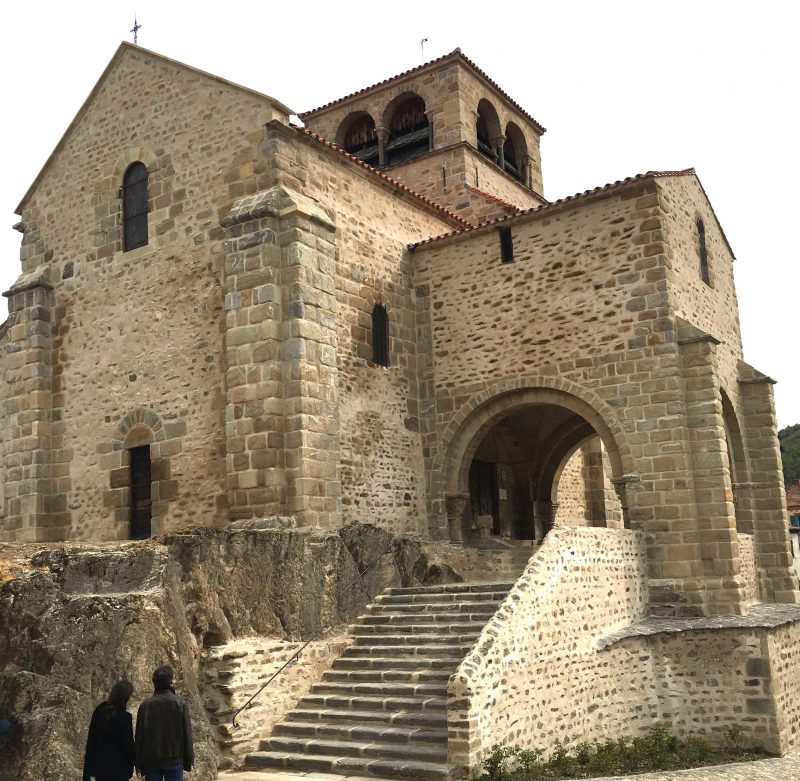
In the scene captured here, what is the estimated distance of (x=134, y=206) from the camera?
15.4 metres

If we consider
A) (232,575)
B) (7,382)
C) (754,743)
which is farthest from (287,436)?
(754,743)

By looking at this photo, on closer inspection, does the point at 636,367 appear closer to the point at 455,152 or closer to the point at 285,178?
the point at 285,178

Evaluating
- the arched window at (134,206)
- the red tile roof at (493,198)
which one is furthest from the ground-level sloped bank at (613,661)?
the red tile roof at (493,198)

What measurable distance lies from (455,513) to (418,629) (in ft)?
12.8

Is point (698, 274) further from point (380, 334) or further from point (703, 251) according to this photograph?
point (380, 334)

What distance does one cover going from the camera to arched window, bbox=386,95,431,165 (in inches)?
915

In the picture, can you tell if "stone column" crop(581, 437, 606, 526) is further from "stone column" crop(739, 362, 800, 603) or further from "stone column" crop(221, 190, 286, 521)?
"stone column" crop(221, 190, 286, 521)

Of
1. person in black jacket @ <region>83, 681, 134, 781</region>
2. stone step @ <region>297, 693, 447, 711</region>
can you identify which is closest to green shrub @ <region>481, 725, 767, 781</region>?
stone step @ <region>297, 693, 447, 711</region>

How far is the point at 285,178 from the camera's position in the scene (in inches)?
541

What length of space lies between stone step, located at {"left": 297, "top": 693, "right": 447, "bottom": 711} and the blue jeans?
384 centimetres

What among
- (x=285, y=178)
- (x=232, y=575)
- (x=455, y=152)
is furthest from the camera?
(x=455, y=152)

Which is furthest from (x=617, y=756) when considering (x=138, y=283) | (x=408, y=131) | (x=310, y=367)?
(x=408, y=131)

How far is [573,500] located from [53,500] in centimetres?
1069

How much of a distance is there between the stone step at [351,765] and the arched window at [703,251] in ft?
34.7
